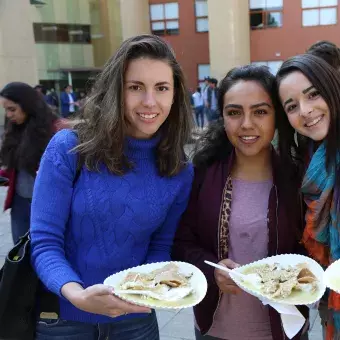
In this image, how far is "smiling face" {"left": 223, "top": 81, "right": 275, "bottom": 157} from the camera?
192cm

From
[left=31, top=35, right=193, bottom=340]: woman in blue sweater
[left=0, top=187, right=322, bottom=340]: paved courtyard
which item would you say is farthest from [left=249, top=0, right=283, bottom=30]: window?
[left=31, top=35, right=193, bottom=340]: woman in blue sweater

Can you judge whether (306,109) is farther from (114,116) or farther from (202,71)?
(202,71)

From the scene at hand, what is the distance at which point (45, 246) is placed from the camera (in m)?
1.61

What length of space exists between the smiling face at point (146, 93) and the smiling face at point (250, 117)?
1.20 feet

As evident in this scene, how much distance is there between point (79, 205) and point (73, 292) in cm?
33

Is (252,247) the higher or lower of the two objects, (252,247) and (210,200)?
the lower

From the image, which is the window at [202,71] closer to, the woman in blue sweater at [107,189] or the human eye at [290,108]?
the human eye at [290,108]

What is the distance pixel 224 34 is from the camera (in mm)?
21406

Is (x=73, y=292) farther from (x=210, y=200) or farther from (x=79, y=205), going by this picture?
(x=210, y=200)

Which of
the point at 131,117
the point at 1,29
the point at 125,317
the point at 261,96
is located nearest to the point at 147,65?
the point at 131,117

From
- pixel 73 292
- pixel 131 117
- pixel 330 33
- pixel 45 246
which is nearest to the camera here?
pixel 73 292

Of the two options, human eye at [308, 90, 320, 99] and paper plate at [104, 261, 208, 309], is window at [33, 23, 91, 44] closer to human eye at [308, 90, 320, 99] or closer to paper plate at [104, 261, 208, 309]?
human eye at [308, 90, 320, 99]

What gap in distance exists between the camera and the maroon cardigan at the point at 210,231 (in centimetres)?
190

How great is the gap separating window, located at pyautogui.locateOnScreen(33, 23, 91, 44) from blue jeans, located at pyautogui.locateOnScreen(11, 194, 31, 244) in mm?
22140
